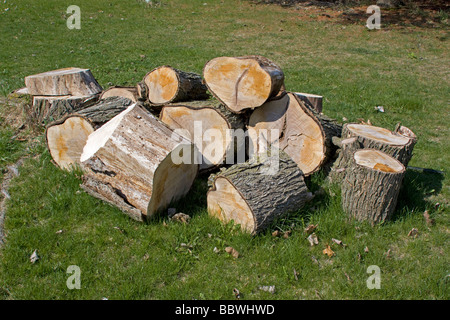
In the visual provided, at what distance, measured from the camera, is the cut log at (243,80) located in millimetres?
4160

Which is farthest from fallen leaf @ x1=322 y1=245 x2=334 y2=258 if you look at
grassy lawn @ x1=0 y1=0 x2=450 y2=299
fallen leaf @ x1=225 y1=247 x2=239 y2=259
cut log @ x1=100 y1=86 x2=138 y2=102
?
cut log @ x1=100 y1=86 x2=138 y2=102

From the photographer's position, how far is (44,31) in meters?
11.7

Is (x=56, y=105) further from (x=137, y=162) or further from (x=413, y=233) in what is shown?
(x=413, y=233)

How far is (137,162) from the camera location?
3.57m

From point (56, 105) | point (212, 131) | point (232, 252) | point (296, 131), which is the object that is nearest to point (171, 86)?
point (212, 131)

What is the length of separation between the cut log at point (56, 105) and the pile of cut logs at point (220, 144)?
0.01m

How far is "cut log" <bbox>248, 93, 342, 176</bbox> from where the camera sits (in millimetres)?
4236

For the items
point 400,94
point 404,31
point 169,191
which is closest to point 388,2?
point 404,31

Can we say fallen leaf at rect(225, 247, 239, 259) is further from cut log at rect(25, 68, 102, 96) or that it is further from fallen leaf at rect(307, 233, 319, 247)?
cut log at rect(25, 68, 102, 96)

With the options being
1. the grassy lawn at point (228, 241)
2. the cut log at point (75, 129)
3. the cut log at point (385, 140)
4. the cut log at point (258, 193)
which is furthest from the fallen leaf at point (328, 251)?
the cut log at point (75, 129)

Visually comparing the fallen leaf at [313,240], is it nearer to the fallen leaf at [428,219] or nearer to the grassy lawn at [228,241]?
the grassy lawn at [228,241]

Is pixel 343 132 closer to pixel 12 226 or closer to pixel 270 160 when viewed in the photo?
pixel 270 160

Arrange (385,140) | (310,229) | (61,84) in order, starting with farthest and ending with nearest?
(61,84)
(385,140)
(310,229)

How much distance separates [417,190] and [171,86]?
3.05 metres
